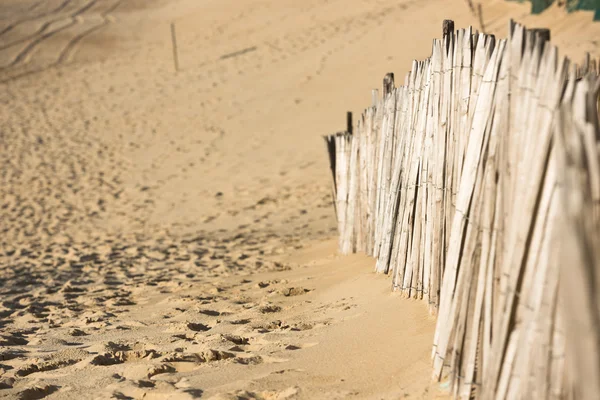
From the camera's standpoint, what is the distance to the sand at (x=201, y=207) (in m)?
3.13

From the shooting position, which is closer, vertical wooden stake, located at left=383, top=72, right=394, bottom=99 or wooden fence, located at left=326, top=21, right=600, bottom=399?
wooden fence, located at left=326, top=21, right=600, bottom=399

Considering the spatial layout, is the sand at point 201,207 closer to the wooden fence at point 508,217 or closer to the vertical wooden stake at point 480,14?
the vertical wooden stake at point 480,14

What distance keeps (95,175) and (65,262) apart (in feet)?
16.5

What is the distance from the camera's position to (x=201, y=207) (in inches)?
386

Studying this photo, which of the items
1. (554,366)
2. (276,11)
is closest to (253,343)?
(554,366)

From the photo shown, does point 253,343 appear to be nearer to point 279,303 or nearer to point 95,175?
point 279,303

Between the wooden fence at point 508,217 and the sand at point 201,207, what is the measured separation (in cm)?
33

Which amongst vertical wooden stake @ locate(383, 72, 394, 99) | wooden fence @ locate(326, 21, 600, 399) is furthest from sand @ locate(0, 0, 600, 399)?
vertical wooden stake @ locate(383, 72, 394, 99)

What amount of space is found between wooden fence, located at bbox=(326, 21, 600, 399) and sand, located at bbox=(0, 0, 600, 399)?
333 millimetres

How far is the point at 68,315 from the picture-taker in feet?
15.7

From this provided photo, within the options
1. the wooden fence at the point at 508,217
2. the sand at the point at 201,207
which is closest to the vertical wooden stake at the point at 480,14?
the sand at the point at 201,207

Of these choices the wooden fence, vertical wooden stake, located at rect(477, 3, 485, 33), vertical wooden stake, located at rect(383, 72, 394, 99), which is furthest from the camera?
vertical wooden stake, located at rect(477, 3, 485, 33)

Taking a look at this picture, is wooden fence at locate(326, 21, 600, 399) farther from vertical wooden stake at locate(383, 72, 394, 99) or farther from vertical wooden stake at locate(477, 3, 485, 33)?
vertical wooden stake at locate(477, 3, 485, 33)

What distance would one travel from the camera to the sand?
Result: 3.13 meters
